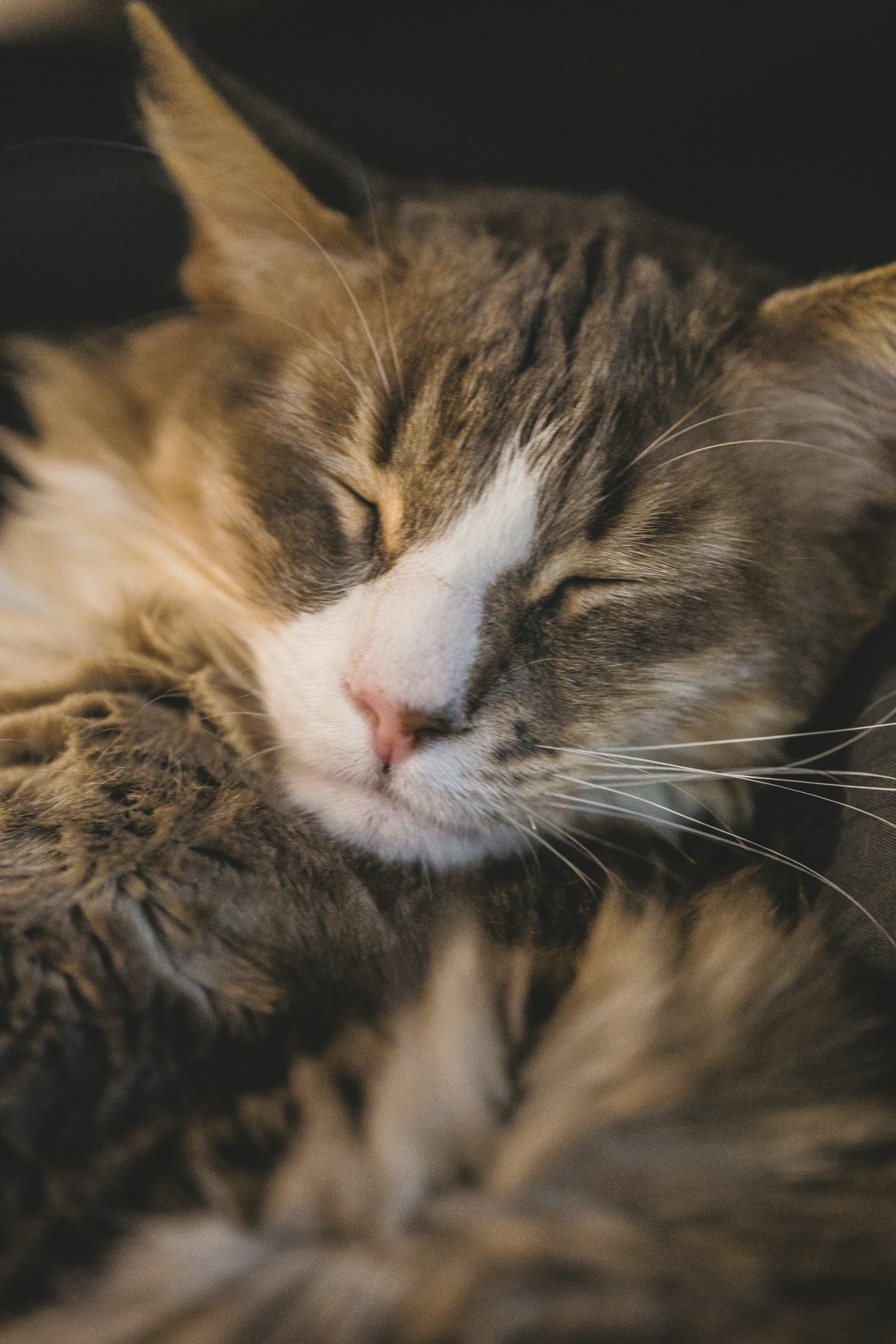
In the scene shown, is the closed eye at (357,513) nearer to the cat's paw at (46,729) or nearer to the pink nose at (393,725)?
the pink nose at (393,725)

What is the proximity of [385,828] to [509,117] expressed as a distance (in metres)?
1.23

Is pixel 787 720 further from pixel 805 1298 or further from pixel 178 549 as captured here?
pixel 178 549

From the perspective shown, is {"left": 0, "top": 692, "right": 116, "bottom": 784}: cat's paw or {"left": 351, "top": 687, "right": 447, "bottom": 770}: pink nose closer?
{"left": 351, "top": 687, "right": 447, "bottom": 770}: pink nose

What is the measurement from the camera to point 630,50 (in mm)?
1587

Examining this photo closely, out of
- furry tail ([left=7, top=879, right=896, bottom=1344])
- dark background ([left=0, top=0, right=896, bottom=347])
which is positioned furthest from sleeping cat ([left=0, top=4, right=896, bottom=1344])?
dark background ([left=0, top=0, right=896, bottom=347])

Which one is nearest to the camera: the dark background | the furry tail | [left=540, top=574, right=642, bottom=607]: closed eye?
the furry tail

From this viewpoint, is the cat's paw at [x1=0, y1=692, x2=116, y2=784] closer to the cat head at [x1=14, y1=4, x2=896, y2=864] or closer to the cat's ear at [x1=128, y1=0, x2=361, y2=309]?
the cat head at [x1=14, y1=4, x2=896, y2=864]

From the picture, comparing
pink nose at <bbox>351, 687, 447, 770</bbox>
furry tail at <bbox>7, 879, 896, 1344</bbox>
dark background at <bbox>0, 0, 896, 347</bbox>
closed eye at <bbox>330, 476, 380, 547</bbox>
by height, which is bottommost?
furry tail at <bbox>7, 879, 896, 1344</bbox>

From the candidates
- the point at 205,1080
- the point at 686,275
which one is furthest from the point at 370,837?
the point at 686,275

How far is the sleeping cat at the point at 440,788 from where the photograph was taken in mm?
786

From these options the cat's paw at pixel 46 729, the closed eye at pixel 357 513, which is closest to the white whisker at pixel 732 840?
the closed eye at pixel 357 513

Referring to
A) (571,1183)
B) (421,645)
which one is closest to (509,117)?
(421,645)

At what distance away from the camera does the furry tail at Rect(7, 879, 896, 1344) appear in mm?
710

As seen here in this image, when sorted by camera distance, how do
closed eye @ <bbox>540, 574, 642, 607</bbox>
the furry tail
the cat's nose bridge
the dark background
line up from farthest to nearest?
1. the dark background
2. closed eye @ <bbox>540, 574, 642, 607</bbox>
3. the cat's nose bridge
4. the furry tail
